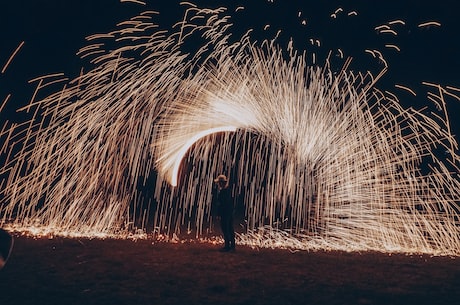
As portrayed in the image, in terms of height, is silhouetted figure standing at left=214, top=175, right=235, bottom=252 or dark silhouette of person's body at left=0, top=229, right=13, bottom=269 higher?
silhouetted figure standing at left=214, top=175, right=235, bottom=252

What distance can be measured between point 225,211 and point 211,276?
2.12 meters

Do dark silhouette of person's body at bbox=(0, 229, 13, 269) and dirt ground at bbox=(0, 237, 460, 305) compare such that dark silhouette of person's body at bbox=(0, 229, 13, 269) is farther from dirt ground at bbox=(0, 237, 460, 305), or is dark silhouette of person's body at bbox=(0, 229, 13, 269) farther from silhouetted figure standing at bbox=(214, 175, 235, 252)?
silhouetted figure standing at bbox=(214, 175, 235, 252)

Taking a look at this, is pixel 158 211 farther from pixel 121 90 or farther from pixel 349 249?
pixel 349 249

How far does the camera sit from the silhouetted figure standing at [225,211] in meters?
9.25

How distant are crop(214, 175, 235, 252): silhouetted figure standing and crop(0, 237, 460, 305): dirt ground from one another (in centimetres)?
29

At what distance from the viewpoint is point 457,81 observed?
1930 centimetres

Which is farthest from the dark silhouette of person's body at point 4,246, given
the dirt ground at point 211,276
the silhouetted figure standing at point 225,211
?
the silhouetted figure standing at point 225,211

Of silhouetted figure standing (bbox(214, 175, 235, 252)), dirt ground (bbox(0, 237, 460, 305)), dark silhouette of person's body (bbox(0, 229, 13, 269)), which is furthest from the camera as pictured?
silhouetted figure standing (bbox(214, 175, 235, 252))

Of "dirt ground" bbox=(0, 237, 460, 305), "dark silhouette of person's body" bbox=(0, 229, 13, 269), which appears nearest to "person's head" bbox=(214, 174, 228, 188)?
"dirt ground" bbox=(0, 237, 460, 305)

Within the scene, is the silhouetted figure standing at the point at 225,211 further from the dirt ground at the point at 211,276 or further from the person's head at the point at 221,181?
the dirt ground at the point at 211,276

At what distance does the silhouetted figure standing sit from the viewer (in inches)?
364

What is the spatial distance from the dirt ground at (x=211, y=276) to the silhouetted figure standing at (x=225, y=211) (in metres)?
0.29

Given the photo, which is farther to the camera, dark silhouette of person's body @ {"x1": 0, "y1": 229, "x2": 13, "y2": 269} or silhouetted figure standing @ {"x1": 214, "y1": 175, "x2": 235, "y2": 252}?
silhouetted figure standing @ {"x1": 214, "y1": 175, "x2": 235, "y2": 252}

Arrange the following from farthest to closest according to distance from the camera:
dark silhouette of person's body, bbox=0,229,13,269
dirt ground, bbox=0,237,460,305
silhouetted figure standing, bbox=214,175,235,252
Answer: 1. silhouetted figure standing, bbox=214,175,235,252
2. dirt ground, bbox=0,237,460,305
3. dark silhouette of person's body, bbox=0,229,13,269
